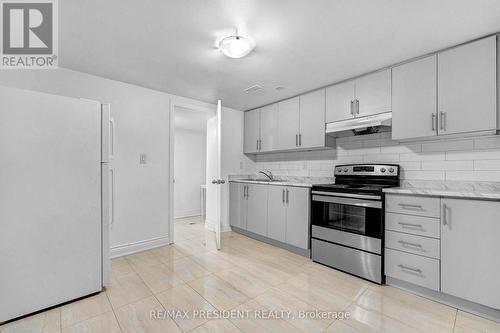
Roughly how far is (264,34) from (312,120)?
1571mm

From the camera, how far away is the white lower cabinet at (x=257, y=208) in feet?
11.3

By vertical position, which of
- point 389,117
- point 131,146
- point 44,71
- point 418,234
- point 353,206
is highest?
point 44,71

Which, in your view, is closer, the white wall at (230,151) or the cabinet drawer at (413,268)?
the cabinet drawer at (413,268)

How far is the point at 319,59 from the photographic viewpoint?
2.34m

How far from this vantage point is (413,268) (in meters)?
2.03

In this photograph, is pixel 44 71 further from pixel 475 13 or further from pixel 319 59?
pixel 475 13

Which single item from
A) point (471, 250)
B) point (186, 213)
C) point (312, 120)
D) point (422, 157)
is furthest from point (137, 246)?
point (422, 157)

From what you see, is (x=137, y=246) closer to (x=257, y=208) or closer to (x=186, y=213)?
(x=257, y=208)

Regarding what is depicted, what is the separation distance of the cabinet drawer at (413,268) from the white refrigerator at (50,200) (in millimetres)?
2625

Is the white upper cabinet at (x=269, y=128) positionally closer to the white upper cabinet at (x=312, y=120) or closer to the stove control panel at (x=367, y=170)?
the white upper cabinet at (x=312, y=120)

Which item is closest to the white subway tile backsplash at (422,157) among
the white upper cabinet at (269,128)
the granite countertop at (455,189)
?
the granite countertop at (455,189)

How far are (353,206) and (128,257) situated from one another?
277cm

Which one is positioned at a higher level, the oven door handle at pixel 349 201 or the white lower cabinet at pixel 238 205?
the oven door handle at pixel 349 201

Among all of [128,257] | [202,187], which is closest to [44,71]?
[128,257]
